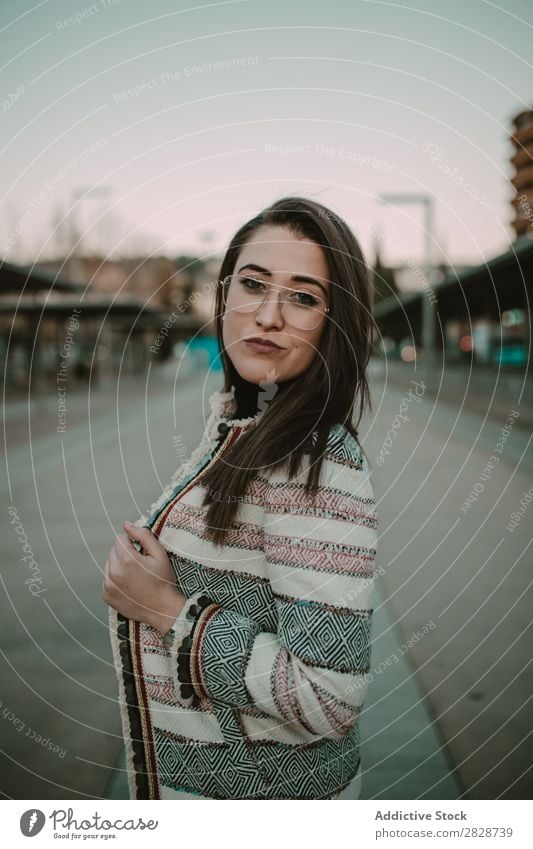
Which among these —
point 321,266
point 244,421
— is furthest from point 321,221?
point 244,421

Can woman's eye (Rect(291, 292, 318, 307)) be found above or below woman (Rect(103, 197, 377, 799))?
above

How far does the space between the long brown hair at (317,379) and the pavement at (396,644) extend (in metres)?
0.18

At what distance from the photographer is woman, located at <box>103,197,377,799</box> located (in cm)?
101

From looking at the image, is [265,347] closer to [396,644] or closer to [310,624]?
[310,624]

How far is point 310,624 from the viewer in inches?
38.4

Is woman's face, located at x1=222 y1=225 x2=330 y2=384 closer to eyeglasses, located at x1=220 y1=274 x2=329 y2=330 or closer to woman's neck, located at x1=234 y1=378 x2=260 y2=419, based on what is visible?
eyeglasses, located at x1=220 y1=274 x2=329 y2=330

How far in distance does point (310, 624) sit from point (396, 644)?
2.66 metres

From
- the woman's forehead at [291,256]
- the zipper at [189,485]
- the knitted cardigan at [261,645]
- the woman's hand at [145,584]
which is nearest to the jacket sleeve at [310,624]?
the knitted cardigan at [261,645]

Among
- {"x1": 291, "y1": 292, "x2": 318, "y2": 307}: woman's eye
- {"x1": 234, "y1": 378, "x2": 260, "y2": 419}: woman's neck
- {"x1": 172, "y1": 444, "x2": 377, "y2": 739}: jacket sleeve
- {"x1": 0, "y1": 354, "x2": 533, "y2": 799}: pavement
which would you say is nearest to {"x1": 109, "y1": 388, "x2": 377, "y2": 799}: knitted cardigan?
{"x1": 172, "y1": 444, "x2": 377, "y2": 739}: jacket sleeve

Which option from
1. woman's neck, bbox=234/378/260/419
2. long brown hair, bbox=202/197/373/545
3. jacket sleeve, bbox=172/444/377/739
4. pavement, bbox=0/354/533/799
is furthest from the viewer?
pavement, bbox=0/354/533/799

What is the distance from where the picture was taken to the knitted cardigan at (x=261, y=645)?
38.9 inches

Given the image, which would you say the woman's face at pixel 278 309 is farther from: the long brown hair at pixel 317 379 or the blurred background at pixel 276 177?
the blurred background at pixel 276 177

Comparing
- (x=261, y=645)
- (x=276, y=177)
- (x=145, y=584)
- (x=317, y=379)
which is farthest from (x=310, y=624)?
(x=276, y=177)

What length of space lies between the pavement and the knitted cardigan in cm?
35
